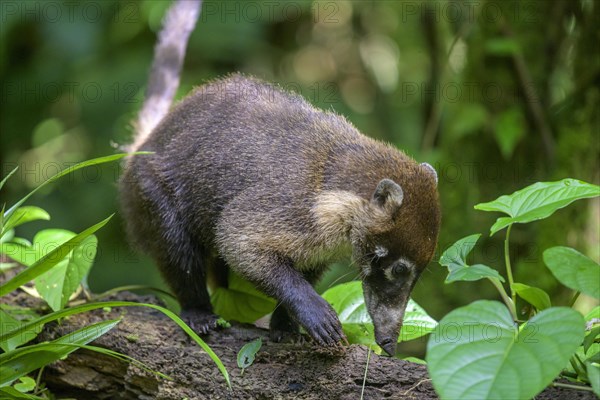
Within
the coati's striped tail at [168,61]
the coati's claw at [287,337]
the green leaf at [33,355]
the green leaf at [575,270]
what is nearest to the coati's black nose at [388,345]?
the coati's claw at [287,337]

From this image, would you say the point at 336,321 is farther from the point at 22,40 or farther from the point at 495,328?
the point at 22,40

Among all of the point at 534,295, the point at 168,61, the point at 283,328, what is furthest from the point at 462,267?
the point at 168,61

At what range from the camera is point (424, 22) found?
28.0 ft

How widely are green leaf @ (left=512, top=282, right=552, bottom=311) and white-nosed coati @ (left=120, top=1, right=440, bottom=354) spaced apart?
30.0 inches

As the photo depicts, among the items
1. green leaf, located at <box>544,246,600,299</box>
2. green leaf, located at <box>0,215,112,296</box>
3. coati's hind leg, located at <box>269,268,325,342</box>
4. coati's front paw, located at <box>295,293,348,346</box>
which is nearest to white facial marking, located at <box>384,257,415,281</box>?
coati's front paw, located at <box>295,293,348,346</box>

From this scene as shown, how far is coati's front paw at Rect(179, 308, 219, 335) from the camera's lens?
13.8ft

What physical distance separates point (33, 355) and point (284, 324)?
1547mm

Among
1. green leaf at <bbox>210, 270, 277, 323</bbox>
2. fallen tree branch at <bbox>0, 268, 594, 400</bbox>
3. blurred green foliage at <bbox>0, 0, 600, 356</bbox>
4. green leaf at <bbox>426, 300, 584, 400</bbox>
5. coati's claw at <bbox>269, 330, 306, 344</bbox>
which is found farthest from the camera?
blurred green foliage at <bbox>0, 0, 600, 356</bbox>

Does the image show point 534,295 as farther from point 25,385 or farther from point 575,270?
point 25,385

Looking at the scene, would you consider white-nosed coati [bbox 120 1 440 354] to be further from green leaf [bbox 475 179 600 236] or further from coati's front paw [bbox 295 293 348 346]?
green leaf [bbox 475 179 600 236]

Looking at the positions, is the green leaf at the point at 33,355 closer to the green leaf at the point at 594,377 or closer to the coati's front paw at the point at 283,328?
the coati's front paw at the point at 283,328

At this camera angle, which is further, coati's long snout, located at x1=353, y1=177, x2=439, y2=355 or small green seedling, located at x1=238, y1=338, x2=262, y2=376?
coati's long snout, located at x1=353, y1=177, x2=439, y2=355

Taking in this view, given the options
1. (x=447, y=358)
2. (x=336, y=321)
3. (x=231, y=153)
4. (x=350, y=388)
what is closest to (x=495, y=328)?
(x=447, y=358)

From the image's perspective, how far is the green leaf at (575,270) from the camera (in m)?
2.66
